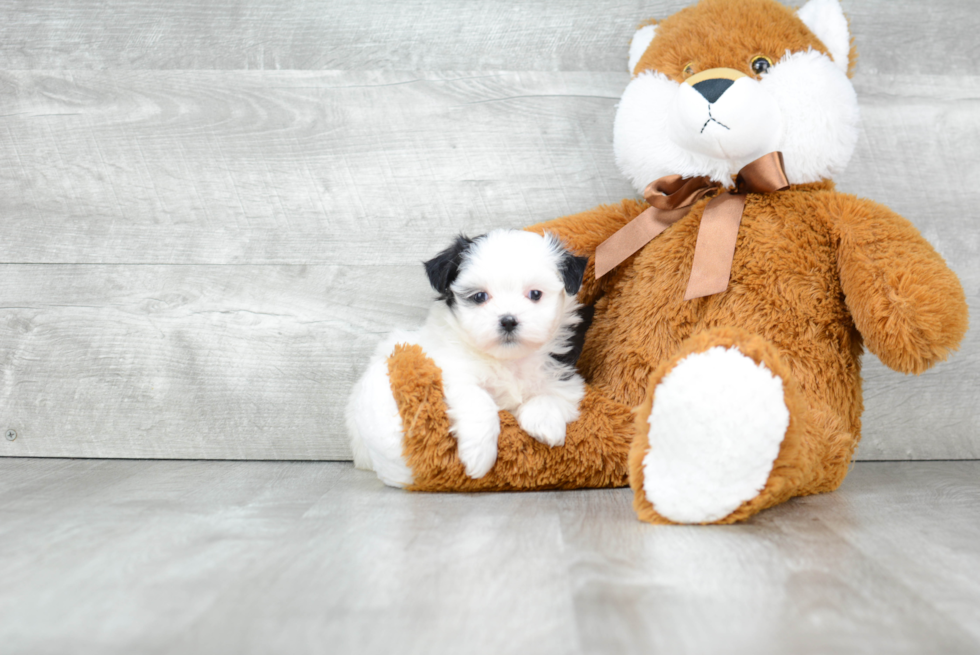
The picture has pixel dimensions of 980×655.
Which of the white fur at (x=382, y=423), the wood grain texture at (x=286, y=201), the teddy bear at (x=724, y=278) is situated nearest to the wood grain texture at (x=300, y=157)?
the wood grain texture at (x=286, y=201)

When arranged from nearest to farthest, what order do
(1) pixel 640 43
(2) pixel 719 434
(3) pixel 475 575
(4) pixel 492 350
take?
(3) pixel 475 575 < (2) pixel 719 434 < (4) pixel 492 350 < (1) pixel 640 43

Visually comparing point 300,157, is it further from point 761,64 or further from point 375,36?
point 761,64

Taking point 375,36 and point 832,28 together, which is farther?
point 375,36

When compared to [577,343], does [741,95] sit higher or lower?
higher

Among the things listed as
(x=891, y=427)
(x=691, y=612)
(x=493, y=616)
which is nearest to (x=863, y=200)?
(x=891, y=427)

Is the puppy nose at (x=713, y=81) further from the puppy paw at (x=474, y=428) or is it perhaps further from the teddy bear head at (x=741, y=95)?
the puppy paw at (x=474, y=428)

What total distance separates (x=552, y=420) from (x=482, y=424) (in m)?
0.13

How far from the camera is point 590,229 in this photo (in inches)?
62.1

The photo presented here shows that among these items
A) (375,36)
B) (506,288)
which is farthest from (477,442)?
(375,36)

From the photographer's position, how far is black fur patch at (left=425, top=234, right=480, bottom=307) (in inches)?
54.4

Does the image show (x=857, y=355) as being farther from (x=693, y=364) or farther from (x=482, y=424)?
(x=482, y=424)

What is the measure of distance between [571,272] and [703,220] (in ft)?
0.89

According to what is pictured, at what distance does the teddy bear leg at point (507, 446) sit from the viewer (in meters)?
1.29

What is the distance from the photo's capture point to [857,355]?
4.65ft
